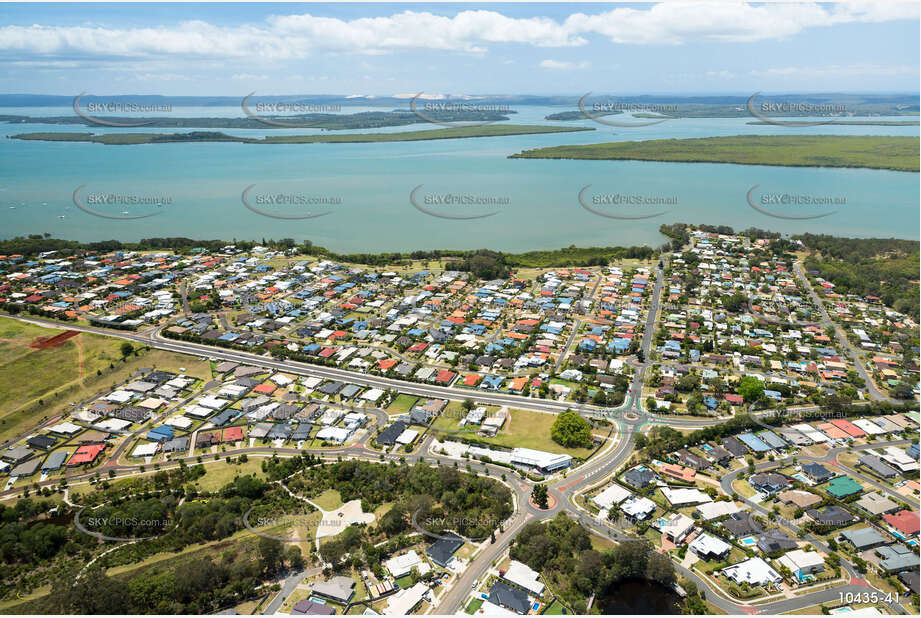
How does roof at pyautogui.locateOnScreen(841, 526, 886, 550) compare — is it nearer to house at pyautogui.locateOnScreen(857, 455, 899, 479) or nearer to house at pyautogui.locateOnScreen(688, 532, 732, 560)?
house at pyautogui.locateOnScreen(857, 455, 899, 479)

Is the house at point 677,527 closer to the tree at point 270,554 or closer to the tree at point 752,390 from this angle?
the tree at point 752,390

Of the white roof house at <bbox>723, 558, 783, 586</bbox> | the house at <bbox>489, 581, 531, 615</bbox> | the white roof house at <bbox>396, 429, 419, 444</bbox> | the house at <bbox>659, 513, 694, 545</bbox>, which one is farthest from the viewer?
the white roof house at <bbox>396, 429, 419, 444</bbox>

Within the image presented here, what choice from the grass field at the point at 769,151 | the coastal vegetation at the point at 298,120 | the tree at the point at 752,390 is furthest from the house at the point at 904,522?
the coastal vegetation at the point at 298,120

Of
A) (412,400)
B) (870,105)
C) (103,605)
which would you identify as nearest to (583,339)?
(412,400)

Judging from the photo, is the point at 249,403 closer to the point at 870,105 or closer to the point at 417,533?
the point at 417,533

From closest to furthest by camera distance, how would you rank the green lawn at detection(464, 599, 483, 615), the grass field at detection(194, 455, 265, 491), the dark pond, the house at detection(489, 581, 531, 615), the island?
the house at detection(489, 581, 531, 615)
the green lawn at detection(464, 599, 483, 615)
the dark pond
the grass field at detection(194, 455, 265, 491)
the island

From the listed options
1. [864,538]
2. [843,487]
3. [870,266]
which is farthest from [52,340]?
[870,266]

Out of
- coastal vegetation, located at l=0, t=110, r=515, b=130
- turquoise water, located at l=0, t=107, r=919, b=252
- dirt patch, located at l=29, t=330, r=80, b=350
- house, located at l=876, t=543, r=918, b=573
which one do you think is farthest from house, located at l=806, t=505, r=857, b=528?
coastal vegetation, located at l=0, t=110, r=515, b=130
